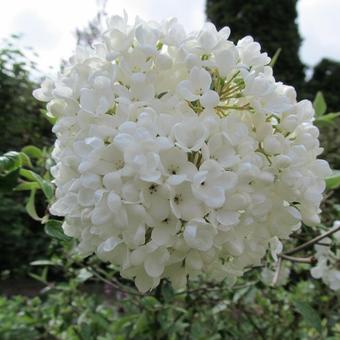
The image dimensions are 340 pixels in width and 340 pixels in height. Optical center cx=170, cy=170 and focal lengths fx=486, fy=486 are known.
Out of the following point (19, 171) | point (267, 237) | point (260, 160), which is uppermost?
point (260, 160)

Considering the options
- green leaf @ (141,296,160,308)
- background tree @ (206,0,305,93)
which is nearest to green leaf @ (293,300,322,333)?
green leaf @ (141,296,160,308)

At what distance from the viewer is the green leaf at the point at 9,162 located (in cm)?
99

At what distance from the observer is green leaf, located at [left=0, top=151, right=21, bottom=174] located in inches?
39.1

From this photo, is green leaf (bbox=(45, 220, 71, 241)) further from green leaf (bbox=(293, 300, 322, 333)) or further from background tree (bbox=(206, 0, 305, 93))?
background tree (bbox=(206, 0, 305, 93))

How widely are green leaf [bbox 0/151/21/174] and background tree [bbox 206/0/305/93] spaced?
1031 centimetres

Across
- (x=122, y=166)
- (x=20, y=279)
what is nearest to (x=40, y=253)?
(x=20, y=279)

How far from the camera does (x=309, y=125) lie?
0.80 meters

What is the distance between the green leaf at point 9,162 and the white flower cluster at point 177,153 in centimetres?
21

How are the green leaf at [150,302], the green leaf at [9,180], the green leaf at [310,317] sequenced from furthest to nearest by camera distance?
1. the green leaf at [150,302]
2. the green leaf at [310,317]
3. the green leaf at [9,180]

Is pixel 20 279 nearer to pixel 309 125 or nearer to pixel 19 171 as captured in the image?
pixel 19 171

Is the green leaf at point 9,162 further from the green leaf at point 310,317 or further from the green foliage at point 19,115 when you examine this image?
the green foliage at point 19,115

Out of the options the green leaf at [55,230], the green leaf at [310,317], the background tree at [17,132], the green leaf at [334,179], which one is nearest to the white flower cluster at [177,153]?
the green leaf at [55,230]

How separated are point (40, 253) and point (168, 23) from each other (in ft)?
20.5

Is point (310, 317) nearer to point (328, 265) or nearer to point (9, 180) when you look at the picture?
point (328, 265)
